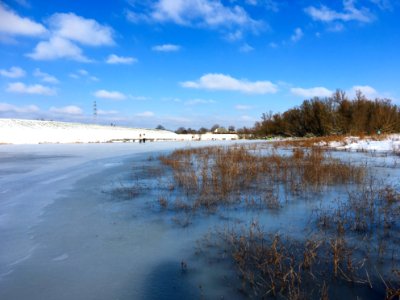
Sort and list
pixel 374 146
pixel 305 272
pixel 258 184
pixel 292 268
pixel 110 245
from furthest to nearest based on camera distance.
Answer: pixel 374 146, pixel 258 184, pixel 110 245, pixel 305 272, pixel 292 268

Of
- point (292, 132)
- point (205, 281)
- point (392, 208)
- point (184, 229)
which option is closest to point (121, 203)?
point (184, 229)

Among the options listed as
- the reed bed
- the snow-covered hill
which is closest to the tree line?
the snow-covered hill

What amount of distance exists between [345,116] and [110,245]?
35.5 m

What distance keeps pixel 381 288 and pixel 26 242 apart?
3.82 metres

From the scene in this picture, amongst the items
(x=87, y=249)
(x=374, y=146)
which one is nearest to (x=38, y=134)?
(x=374, y=146)

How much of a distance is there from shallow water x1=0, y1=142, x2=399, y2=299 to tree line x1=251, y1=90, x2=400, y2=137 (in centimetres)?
2751

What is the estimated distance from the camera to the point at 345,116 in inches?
1297

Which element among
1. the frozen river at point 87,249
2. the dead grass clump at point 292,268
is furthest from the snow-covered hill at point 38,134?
the dead grass clump at point 292,268

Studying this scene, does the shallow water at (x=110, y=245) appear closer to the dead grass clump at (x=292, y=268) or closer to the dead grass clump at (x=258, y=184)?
the dead grass clump at (x=292, y=268)

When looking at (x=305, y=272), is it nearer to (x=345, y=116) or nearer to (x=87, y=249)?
(x=87, y=249)

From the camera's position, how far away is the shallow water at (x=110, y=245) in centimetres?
238

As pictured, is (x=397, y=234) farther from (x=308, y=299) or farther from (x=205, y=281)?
(x=205, y=281)

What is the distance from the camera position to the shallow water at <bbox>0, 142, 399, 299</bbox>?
238 centimetres

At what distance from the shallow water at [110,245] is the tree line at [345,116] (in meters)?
27.5
